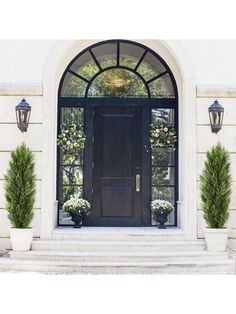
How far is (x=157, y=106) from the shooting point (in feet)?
25.7

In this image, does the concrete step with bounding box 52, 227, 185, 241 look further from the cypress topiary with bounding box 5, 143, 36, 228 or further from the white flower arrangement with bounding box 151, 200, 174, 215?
the cypress topiary with bounding box 5, 143, 36, 228

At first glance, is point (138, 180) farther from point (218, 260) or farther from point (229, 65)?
point (229, 65)

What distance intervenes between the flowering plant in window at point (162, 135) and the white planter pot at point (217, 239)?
74.7 inches

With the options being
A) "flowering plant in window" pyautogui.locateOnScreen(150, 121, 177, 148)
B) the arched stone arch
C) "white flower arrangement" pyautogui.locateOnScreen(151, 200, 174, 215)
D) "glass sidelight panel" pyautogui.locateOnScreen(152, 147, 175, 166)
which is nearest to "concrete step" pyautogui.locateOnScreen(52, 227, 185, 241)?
the arched stone arch

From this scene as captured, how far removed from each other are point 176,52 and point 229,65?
0.99 m

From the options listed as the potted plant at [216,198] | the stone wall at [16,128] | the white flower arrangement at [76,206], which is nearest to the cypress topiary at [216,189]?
the potted plant at [216,198]

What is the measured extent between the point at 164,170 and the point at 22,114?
290cm

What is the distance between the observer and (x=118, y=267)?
6.26m

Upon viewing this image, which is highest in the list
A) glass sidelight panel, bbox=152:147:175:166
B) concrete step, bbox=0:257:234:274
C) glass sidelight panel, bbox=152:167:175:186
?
glass sidelight panel, bbox=152:147:175:166

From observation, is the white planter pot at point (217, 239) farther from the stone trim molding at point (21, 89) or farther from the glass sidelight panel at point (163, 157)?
the stone trim molding at point (21, 89)

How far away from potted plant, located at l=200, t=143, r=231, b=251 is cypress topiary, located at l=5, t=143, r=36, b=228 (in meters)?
2.97

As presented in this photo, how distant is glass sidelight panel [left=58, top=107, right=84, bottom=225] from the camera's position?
773 centimetres

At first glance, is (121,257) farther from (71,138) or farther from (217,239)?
(71,138)

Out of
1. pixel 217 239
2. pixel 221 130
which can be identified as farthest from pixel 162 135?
pixel 217 239
